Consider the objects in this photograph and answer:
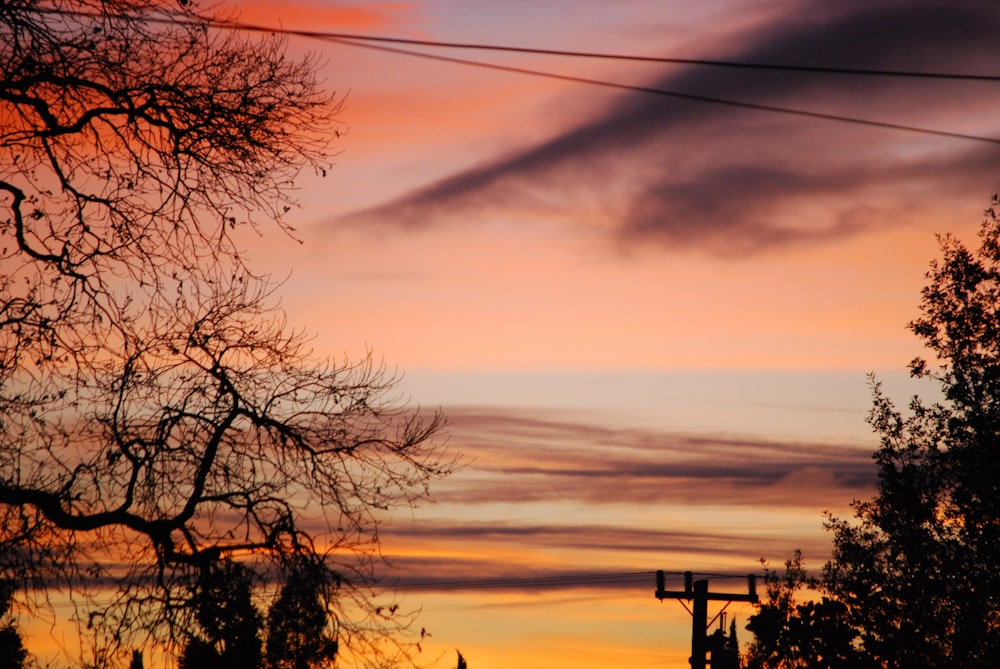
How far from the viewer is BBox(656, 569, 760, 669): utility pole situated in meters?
33.7

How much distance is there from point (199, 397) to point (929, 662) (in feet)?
68.7

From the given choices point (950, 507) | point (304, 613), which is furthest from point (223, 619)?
point (950, 507)

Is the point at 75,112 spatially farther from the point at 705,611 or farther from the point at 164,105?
the point at 705,611

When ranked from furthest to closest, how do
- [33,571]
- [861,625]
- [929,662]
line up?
[861,625], [929,662], [33,571]

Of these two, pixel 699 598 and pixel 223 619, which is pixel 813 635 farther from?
pixel 223 619

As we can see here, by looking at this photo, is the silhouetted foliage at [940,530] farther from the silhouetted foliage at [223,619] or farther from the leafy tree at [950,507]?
the silhouetted foliage at [223,619]

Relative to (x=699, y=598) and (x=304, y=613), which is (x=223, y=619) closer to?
(x=304, y=613)

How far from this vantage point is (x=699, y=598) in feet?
113

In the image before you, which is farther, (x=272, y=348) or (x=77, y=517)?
(x=272, y=348)

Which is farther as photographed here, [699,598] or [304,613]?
[699,598]

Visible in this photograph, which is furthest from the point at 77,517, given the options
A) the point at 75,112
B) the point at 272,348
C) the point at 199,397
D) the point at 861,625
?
the point at 861,625

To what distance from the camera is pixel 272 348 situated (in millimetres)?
13102

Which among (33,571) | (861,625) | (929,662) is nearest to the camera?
(33,571)

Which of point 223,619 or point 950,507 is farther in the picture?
point 950,507
